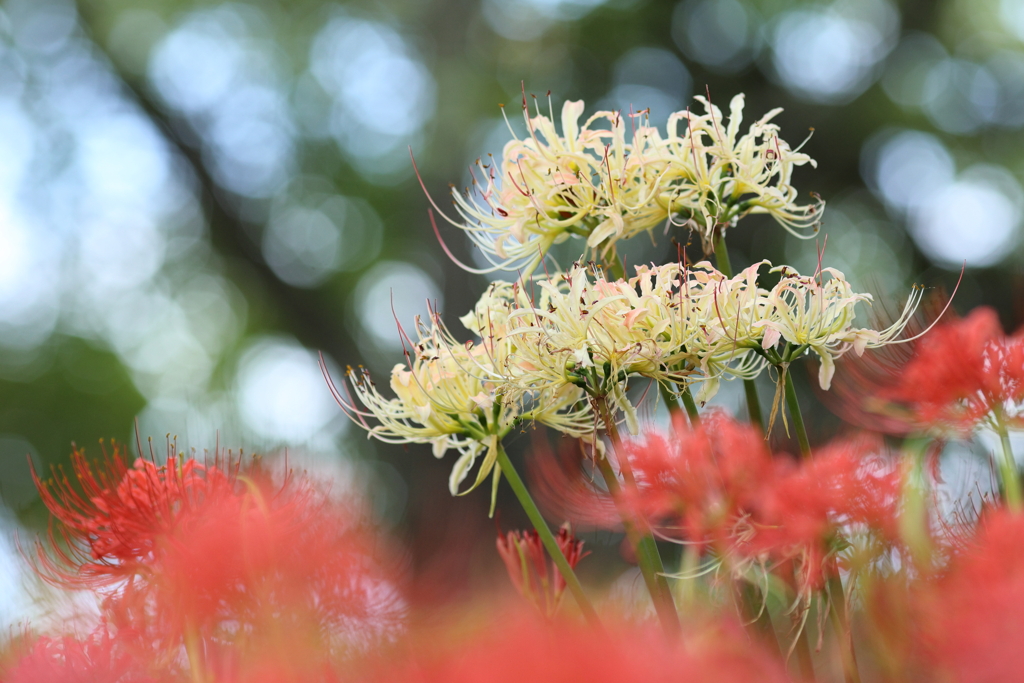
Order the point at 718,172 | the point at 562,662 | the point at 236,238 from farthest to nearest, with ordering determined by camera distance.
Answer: the point at 236,238 < the point at 718,172 < the point at 562,662

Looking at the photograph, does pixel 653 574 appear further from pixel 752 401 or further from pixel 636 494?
pixel 752 401

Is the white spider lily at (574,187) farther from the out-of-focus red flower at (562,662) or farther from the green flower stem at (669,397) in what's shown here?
the out-of-focus red flower at (562,662)

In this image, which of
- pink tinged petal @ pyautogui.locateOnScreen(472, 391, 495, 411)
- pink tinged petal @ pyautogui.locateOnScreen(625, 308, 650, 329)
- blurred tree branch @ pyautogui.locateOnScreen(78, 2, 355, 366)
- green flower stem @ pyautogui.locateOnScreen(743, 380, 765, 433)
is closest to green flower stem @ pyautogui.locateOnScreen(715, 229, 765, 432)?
green flower stem @ pyautogui.locateOnScreen(743, 380, 765, 433)

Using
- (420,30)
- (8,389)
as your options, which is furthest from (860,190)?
(8,389)

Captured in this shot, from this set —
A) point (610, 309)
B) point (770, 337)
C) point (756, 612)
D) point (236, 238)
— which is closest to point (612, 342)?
point (610, 309)

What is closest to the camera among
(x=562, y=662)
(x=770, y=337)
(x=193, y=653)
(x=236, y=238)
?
(x=562, y=662)

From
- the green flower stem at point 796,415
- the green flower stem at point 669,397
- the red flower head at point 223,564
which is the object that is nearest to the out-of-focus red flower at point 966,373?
the green flower stem at point 796,415

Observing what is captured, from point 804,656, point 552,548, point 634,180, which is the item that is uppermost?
point 634,180
